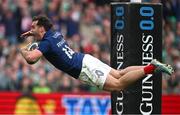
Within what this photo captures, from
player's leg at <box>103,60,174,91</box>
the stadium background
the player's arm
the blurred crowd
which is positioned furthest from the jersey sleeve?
the blurred crowd

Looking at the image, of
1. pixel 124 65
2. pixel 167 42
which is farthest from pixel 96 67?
pixel 167 42

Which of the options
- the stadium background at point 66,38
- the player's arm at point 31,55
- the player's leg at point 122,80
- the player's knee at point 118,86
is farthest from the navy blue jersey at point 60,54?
the stadium background at point 66,38

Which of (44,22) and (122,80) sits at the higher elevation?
(44,22)

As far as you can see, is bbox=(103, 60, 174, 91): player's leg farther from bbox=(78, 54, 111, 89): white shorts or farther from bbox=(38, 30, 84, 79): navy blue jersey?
bbox=(38, 30, 84, 79): navy blue jersey

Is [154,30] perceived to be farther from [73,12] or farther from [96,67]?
[73,12]

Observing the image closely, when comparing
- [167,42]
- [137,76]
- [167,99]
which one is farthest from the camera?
[167,42]

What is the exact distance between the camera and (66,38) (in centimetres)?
2367

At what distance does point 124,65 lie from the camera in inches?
616

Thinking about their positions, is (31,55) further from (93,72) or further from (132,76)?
(132,76)

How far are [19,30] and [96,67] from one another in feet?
27.4

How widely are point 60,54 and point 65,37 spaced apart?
8296 mm

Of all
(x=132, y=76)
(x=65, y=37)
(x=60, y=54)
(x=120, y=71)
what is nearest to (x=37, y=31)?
(x=60, y=54)

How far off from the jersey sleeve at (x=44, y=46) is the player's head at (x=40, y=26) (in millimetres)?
197

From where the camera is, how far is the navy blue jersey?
50.3 feet
